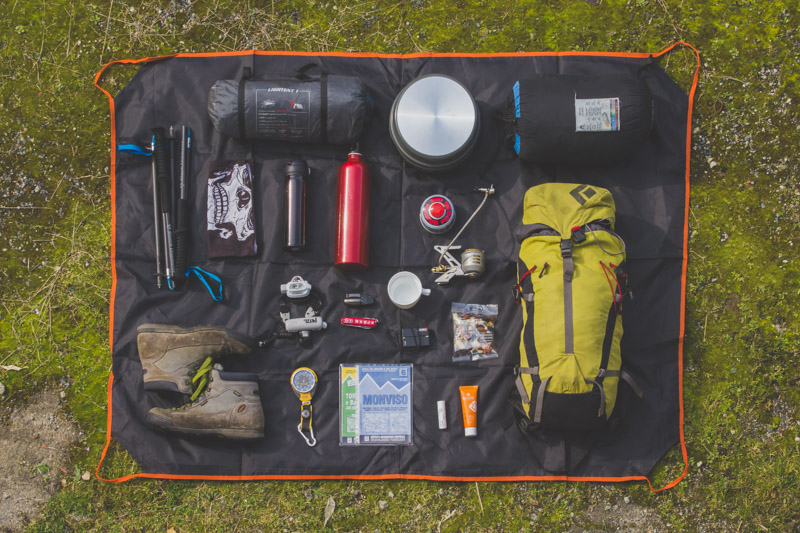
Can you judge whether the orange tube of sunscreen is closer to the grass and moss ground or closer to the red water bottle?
the grass and moss ground

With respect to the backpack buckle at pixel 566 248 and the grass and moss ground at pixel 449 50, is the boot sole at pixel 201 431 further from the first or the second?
the backpack buckle at pixel 566 248

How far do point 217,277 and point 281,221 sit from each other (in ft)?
1.96

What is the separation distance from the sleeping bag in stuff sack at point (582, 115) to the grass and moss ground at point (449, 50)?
2.16ft

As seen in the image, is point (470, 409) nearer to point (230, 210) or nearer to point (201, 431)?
point (201, 431)

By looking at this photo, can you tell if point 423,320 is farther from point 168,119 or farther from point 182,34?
point 182,34

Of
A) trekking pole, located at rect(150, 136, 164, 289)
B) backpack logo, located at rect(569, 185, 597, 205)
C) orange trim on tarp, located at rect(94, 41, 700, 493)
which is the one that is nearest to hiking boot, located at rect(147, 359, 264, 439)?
orange trim on tarp, located at rect(94, 41, 700, 493)

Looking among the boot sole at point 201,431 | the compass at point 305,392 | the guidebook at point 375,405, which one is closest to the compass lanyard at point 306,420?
the compass at point 305,392

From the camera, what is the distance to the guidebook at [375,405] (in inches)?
145

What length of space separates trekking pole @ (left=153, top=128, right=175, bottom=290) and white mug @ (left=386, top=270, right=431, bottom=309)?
60.5 inches

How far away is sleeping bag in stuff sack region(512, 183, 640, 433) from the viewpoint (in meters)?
3.33

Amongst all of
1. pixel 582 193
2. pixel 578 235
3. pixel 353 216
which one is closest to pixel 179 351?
pixel 353 216

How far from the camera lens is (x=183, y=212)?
3754 mm

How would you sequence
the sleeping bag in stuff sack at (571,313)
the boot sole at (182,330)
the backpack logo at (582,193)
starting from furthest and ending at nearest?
the boot sole at (182,330) < the backpack logo at (582,193) < the sleeping bag in stuff sack at (571,313)

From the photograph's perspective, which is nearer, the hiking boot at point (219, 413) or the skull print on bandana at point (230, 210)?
the hiking boot at point (219, 413)
